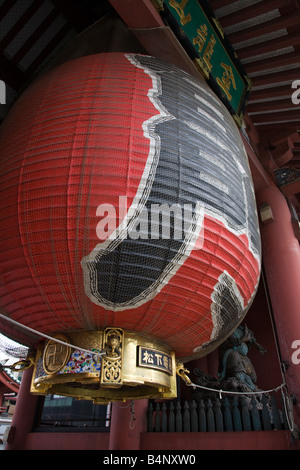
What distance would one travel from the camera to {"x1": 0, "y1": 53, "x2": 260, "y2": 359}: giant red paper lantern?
1.17 meters

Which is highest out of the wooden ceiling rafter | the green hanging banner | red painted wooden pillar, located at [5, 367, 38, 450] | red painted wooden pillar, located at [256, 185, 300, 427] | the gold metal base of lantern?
the wooden ceiling rafter

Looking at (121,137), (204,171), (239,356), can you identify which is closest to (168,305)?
(204,171)

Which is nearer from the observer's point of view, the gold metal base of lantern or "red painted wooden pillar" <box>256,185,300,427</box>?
the gold metal base of lantern

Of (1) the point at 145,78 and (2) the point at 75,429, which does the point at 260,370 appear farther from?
(1) the point at 145,78

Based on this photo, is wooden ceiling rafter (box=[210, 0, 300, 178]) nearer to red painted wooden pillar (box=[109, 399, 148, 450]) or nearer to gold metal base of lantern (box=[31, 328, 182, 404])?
gold metal base of lantern (box=[31, 328, 182, 404])

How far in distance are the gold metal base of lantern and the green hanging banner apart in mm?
1742

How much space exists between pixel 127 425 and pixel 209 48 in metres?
3.44

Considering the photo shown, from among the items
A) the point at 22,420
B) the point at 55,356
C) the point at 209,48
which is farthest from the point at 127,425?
the point at 209,48

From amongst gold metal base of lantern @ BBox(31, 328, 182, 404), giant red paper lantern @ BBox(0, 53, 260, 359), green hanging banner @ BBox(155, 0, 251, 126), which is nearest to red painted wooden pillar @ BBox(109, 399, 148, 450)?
gold metal base of lantern @ BBox(31, 328, 182, 404)

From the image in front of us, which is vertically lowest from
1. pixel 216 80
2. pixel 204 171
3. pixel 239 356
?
pixel 204 171

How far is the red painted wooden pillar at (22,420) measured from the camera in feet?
13.7

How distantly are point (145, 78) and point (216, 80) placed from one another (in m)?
0.89

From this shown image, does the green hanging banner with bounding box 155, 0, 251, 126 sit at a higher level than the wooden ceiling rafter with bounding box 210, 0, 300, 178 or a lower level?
lower

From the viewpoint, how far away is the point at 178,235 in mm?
1207
